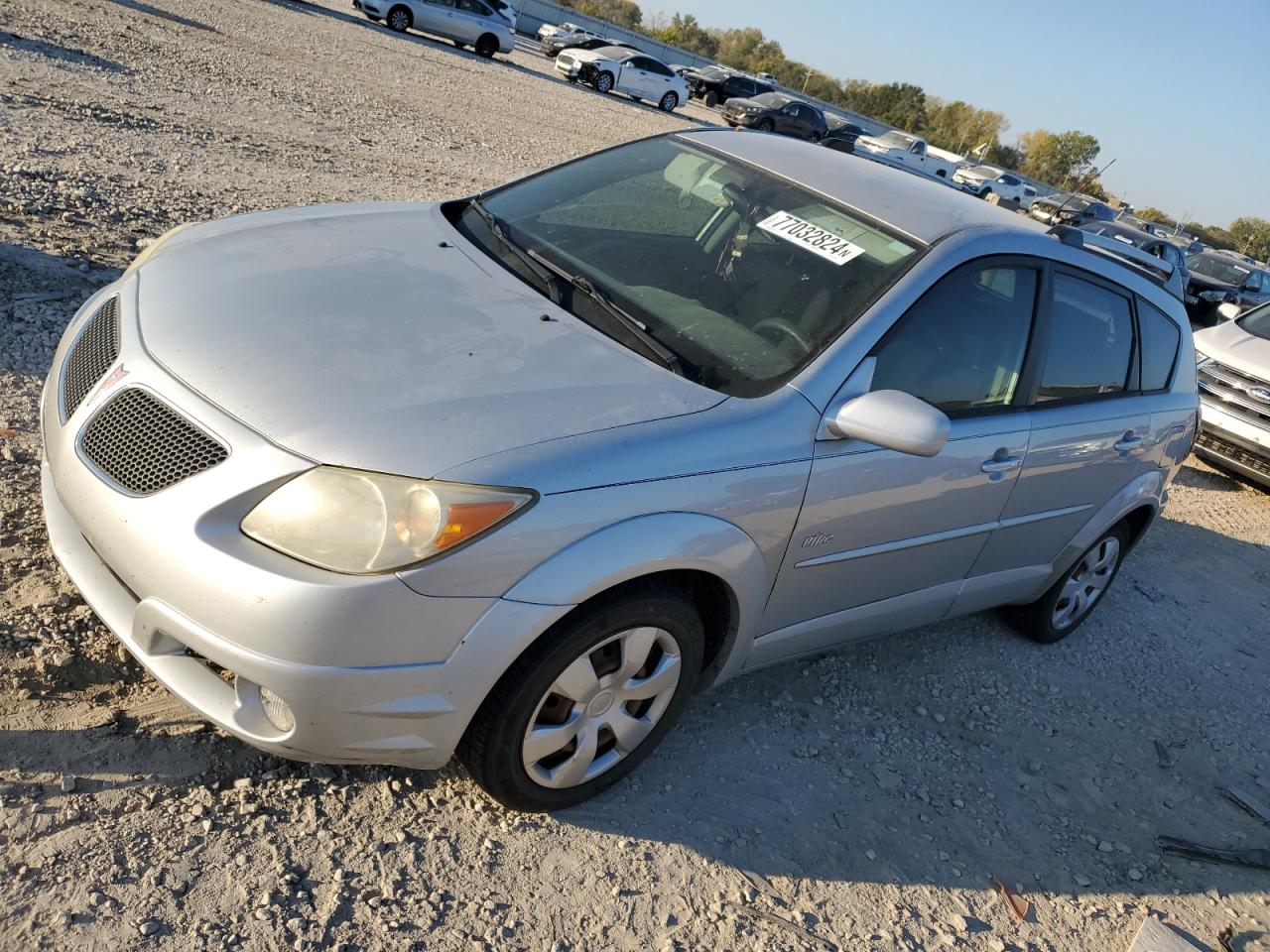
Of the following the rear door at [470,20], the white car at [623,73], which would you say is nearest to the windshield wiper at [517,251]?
the rear door at [470,20]

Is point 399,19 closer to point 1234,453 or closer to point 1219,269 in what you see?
point 1219,269

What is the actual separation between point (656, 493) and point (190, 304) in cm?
144

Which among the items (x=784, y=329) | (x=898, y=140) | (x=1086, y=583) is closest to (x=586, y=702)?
(x=784, y=329)

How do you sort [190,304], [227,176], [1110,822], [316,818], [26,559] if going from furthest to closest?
1. [227,176]
2. [1110,822]
3. [26,559]
4. [190,304]
5. [316,818]

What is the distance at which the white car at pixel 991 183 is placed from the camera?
38.2 meters

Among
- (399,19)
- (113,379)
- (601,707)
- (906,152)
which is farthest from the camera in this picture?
(906,152)

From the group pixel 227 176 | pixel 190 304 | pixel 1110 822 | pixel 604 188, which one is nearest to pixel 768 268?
pixel 604 188

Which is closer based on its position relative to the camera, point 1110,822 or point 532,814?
point 532,814

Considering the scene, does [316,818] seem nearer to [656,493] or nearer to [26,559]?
[656,493]

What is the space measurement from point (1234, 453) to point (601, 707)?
24.9ft

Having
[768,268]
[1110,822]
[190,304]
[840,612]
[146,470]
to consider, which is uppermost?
[768,268]

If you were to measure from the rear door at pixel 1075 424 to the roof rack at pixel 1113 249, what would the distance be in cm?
17

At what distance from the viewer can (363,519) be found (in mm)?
2211

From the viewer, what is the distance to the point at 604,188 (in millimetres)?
3877
